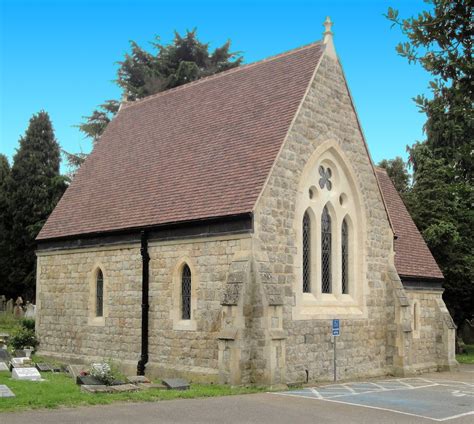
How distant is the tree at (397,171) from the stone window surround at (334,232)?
25369mm

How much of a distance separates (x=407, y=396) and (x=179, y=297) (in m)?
6.88

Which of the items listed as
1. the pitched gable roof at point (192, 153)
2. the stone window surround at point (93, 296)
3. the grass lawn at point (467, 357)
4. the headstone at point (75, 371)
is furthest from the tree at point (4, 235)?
the grass lawn at point (467, 357)

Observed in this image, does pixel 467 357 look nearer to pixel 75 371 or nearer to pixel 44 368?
pixel 44 368

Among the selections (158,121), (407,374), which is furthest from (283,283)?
(158,121)

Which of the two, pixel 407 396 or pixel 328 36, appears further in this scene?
pixel 328 36

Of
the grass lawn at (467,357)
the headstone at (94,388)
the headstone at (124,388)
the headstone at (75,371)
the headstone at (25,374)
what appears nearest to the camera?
the headstone at (94,388)

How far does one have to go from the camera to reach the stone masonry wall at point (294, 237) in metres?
18.9

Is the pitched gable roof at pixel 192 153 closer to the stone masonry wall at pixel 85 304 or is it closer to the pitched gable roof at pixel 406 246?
the stone masonry wall at pixel 85 304

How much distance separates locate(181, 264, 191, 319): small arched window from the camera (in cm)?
1991

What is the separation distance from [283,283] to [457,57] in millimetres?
10929

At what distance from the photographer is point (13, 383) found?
16.5m

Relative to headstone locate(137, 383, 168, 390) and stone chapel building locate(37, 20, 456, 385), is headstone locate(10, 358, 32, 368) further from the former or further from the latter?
headstone locate(137, 383, 168, 390)

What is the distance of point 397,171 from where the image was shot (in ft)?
160

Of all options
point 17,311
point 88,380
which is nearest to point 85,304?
point 88,380
